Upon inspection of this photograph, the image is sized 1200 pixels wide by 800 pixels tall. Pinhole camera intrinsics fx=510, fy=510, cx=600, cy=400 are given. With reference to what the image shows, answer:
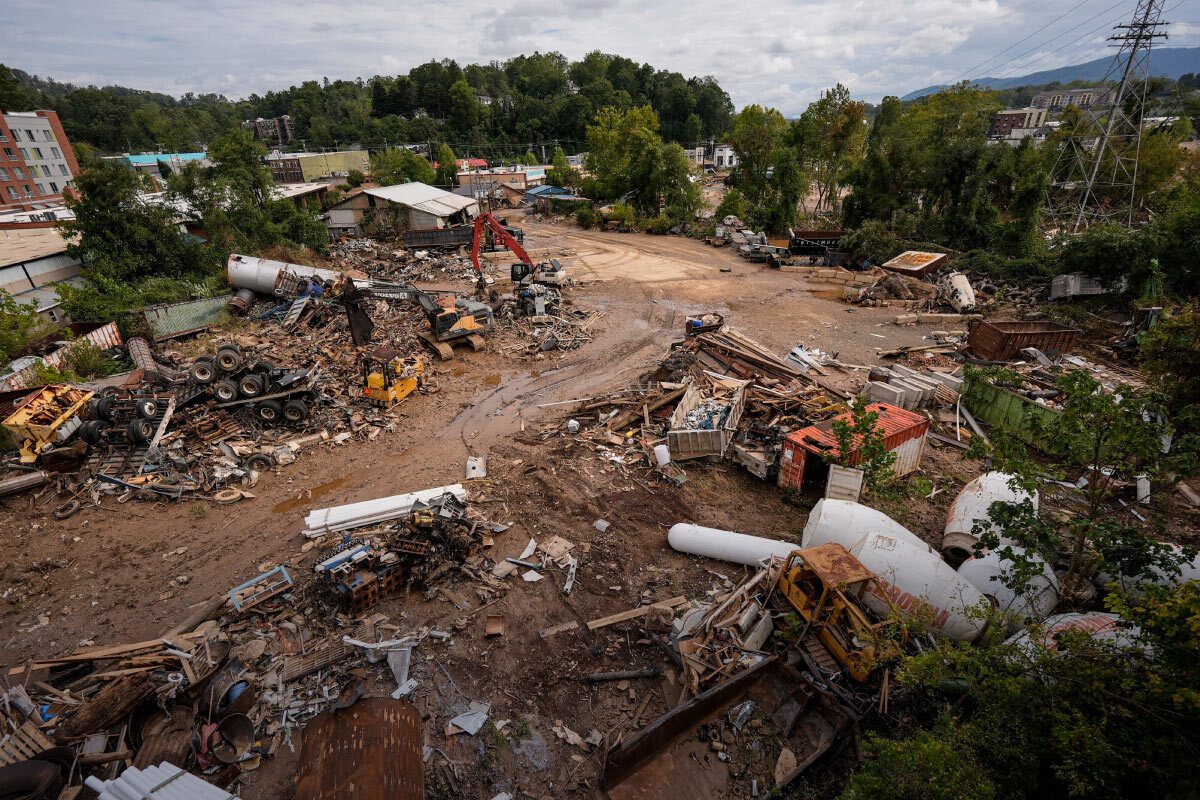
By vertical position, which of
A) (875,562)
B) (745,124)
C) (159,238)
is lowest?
(875,562)

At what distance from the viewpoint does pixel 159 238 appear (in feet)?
74.5

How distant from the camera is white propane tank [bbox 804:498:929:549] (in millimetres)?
7969

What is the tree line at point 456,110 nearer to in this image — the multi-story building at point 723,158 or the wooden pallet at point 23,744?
the multi-story building at point 723,158

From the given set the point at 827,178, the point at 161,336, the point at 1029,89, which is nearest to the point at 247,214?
the point at 161,336

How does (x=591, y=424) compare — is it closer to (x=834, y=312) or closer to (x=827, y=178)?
(x=834, y=312)

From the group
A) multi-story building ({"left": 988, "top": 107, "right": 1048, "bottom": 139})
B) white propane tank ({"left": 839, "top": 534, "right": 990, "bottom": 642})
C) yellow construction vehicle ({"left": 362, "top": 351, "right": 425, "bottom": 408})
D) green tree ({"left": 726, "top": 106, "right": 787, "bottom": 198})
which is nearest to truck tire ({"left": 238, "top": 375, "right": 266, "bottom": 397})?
yellow construction vehicle ({"left": 362, "top": 351, "right": 425, "bottom": 408})

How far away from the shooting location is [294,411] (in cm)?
1359

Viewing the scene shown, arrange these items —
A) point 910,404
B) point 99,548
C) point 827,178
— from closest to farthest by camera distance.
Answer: point 99,548
point 910,404
point 827,178

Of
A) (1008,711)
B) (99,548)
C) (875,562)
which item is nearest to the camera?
(1008,711)

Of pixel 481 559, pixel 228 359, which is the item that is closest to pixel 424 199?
pixel 228 359

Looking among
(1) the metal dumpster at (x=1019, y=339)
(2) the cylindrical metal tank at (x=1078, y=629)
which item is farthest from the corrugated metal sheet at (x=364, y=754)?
(1) the metal dumpster at (x=1019, y=339)

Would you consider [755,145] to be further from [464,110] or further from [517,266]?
[464,110]

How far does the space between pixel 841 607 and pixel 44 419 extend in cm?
1707

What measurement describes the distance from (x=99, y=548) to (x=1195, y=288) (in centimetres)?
3301
